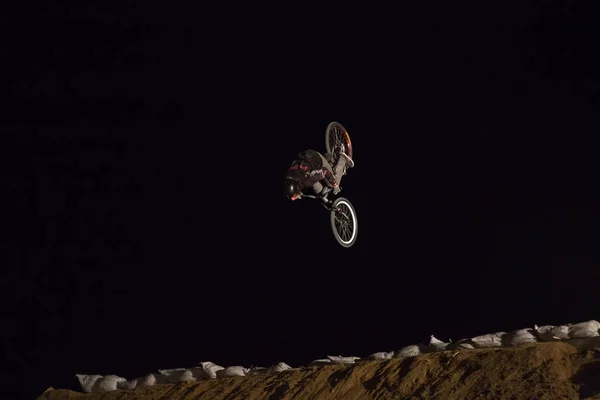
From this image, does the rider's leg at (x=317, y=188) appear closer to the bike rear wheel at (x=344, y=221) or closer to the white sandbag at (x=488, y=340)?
the bike rear wheel at (x=344, y=221)

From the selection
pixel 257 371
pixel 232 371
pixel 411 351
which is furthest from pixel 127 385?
pixel 411 351

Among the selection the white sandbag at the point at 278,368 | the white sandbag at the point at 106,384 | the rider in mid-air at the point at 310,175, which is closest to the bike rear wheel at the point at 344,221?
the rider in mid-air at the point at 310,175

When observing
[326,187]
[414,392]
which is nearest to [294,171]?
[326,187]

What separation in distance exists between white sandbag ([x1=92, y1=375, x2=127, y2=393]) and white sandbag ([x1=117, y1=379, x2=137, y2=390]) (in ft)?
0.45

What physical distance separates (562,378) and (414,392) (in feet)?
7.98

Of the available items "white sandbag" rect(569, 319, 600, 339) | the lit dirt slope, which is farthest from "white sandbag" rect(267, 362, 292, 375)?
"white sandbag" rect(569, 319, 600, 339)

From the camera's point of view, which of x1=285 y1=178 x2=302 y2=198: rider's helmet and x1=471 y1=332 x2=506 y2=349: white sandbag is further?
x1=471 y1=332 x2=506 y2=349: white sandbag

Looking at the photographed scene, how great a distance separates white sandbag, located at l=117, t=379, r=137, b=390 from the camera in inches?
774

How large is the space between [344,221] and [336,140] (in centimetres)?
149

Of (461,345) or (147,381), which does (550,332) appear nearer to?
(461,345)

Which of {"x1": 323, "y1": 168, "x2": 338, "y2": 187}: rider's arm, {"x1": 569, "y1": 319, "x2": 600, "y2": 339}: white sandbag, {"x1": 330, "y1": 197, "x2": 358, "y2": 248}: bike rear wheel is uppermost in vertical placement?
{"x1": 323, "y1": 168, "x2": 338, "y2": 187}: rider's arm

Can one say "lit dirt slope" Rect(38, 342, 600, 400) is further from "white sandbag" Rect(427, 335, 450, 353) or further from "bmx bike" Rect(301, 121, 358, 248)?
"bmx bike" Rect(301, 121, 358, 248)

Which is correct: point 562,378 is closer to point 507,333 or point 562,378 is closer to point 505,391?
point 505,391

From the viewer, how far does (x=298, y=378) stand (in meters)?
16.2
